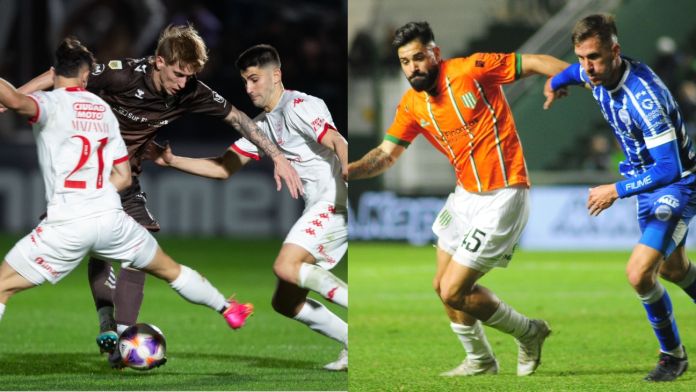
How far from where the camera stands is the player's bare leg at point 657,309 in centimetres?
582

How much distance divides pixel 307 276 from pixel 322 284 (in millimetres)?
88

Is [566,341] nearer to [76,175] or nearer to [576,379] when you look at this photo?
[576,379]

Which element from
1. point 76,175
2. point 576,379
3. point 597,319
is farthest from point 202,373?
point 597,319

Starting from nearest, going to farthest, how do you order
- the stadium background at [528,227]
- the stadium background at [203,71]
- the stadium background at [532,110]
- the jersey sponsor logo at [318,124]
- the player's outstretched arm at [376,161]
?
the jersey sponsor logo at [318,124]
the player's outstretched arm at [376,161]
the stadium background at [528,227]
the stadium background at [532,110]
the stadium background at [203,71]

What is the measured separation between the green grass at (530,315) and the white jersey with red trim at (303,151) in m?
0.96

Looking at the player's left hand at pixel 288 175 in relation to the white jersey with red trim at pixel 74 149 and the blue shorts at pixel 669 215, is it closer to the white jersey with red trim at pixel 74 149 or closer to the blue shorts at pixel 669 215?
the white jersey with red trim at pixel 74 149

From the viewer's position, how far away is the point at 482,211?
603cm

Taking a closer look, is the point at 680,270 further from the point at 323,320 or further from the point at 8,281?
→ the point at 8,281

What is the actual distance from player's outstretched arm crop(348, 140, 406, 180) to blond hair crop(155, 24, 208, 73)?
98 centimetres

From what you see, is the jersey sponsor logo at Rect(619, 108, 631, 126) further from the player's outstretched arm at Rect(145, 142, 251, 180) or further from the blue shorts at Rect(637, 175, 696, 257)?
the player's outstretched arm at Rect(145, 142, 251, 180)

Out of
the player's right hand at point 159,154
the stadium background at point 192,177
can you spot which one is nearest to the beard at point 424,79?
the player's right hand at point 159,154

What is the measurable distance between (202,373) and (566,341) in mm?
2550

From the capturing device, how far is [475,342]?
→ 6141mm

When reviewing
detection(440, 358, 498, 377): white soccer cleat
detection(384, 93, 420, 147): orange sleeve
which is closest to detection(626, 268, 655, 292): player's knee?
detection(440, 358, 498, 377): white soccer cleat
